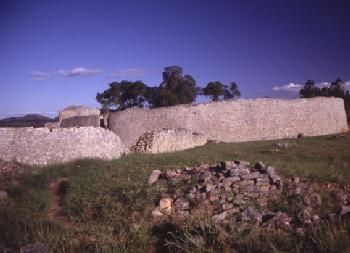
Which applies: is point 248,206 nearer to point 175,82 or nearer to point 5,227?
point 5,227

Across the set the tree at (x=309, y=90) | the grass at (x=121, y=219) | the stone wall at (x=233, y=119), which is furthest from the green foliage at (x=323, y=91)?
the grass at (x=121, y=219)

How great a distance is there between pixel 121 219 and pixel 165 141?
10.8m

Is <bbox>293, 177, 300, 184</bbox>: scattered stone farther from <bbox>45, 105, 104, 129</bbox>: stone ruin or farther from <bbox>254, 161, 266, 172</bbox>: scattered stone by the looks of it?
<bbox>45, 105, 104, 129</bbox>: stone ruin

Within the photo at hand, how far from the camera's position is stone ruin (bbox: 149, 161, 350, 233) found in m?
5.82

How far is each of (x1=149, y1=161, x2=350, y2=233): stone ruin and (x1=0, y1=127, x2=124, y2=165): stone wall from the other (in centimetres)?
553

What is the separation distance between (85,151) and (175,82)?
27.6 meters

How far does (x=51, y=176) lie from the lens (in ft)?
34.5

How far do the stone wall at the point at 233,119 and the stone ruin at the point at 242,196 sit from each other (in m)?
14.5

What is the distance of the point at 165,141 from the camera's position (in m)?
17.4

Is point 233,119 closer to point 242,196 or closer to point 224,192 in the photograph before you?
point 224,192

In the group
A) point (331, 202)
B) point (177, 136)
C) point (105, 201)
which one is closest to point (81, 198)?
point (105, 201)

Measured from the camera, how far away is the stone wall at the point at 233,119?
23.3m

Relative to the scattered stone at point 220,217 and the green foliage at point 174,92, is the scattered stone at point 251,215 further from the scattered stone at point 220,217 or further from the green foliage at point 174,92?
the green foliage at point 174,92

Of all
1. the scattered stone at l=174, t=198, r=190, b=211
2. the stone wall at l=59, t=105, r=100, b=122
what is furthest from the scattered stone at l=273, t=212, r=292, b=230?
the stone wall at l=59, t=105, r=100, b=122
